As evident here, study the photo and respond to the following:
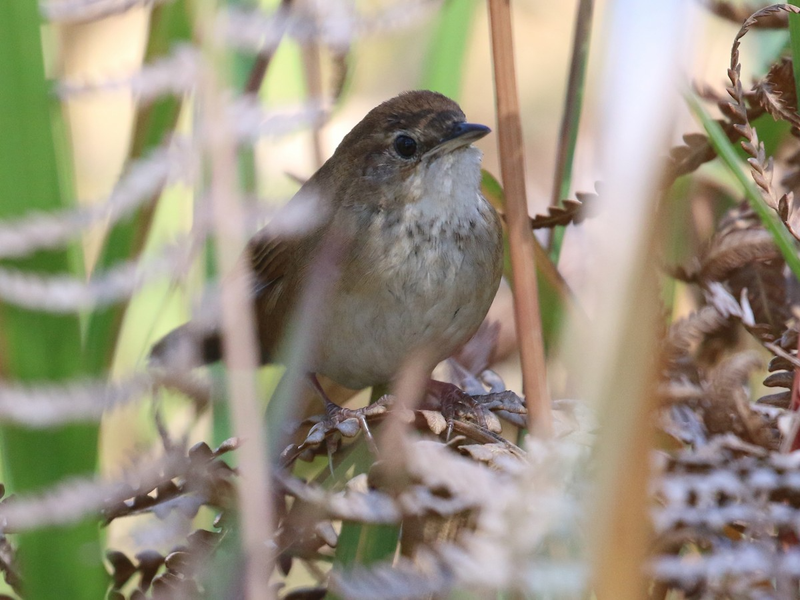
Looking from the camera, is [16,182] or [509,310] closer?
[16,182]

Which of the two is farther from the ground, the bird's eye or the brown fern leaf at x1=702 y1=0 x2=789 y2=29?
the brown fern leaf at x1=702 y1=0 x2=789 y2=29

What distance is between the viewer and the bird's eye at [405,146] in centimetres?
226

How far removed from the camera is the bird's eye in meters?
2.26

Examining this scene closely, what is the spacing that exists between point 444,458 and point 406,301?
1334 millimetres

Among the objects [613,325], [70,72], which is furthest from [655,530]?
[70,72]

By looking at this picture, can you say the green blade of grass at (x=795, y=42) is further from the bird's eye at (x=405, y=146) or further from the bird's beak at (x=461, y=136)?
the bird's eye at (x=405, y=146)

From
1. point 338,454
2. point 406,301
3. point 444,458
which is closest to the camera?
point 444,458

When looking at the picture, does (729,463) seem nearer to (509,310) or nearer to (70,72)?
(509,310)

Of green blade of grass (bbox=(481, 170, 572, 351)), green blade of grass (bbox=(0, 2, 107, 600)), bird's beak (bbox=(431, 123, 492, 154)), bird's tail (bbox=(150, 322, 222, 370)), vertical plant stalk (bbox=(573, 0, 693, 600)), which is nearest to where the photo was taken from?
vertical plant stalk (bbox=(573, 0, 693, 600))

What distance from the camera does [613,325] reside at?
2.19 feet

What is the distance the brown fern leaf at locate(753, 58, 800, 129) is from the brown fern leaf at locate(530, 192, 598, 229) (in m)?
0.31

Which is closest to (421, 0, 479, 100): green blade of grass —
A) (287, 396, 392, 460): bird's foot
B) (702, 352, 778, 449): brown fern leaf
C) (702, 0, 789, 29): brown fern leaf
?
(702, 0, 789, 29): brown fern leaf

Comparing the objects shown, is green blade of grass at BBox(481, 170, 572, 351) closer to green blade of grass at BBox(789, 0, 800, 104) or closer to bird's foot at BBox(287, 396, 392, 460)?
bird's foot at BBox(287, 396, 392, 460)

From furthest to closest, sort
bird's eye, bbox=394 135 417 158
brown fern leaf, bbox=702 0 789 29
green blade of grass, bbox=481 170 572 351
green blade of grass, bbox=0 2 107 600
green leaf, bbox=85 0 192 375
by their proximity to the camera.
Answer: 1. bird's eye, bbox=394 135 417 158
2. brown fern leaf, bbox=702 0 789 29
3. green blade of grass, bbox=481 170 572 351
4. green leaf, bbox=85 0 192 375
5. green blade of grass, bbox=0 2 107 600
